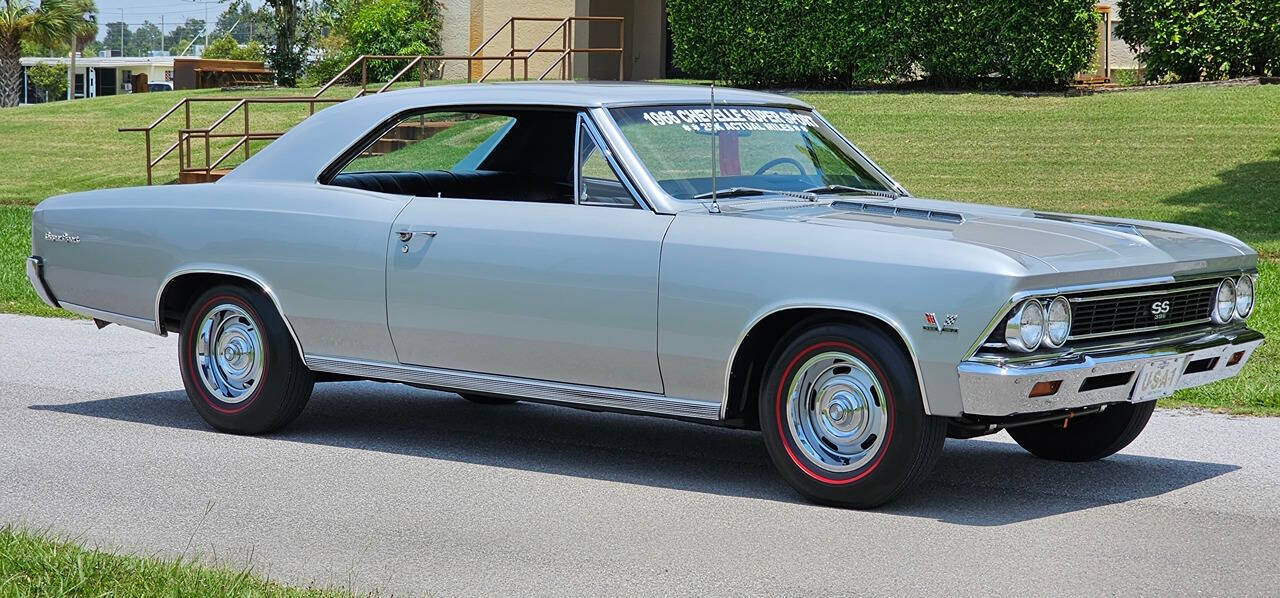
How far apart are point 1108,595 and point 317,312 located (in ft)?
12.0

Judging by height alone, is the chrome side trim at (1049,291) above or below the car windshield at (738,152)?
below

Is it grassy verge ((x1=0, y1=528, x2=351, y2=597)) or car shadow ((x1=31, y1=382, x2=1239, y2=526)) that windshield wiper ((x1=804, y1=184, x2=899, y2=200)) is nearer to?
car shadow ((x1=31, y1=382, x2=1239, y2=526))

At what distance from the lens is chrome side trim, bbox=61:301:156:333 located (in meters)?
7.77

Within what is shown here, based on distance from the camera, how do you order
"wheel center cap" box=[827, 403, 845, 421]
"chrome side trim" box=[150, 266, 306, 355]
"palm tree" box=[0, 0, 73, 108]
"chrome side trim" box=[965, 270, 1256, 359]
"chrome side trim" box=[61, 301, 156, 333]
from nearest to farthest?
"chrome side trim" box=[965, 270, 1256, 359] → "wheel center cap" box=[827, 403, 845, 421] → "chrome side trim" box=[150, 266, 306, 355] → "chrome side trim" box=[61, 301, 156, 333] → "palm tree" box=[0, 0, 73, 108]

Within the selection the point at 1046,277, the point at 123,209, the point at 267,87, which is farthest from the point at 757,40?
the point at 1046,277

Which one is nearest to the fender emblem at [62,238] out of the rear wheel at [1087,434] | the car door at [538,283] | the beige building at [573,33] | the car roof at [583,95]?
the car roof at [583,95]

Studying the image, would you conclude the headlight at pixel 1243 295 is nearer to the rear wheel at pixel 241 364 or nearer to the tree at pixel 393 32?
the rear wheel at pixel 241 364

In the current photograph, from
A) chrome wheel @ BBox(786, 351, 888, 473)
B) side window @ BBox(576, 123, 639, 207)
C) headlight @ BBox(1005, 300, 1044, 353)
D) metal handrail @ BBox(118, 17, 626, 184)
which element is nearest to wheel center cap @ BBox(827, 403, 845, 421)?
chrome wheel @ BBox(786, 351, 888, 473)

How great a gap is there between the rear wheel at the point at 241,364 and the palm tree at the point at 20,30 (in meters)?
45.2

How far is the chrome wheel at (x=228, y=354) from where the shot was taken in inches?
297

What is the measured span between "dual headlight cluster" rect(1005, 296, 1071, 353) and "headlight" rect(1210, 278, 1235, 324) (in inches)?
38.7

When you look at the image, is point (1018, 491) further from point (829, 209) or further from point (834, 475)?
point (829, 209)

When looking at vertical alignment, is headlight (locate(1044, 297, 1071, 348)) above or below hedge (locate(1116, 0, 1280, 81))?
below

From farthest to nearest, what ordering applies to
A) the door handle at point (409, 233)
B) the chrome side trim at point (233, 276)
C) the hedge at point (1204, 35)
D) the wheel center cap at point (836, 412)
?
1. the hedge at point (1204, 35)
2. the chrome side trim at point (233, 276)
3. the door handle at point (409, 233)
4. the wheel center cap at point (836, 412)
